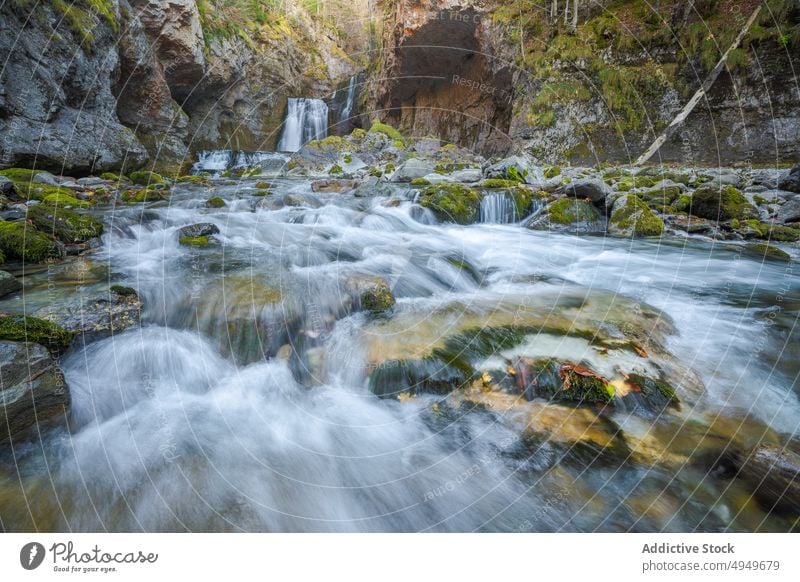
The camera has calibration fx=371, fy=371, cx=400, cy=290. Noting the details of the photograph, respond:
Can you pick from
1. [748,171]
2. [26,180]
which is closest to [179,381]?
[26,180]

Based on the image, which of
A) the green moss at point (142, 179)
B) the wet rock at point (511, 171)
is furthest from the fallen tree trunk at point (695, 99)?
the green moss at point (142, 179)

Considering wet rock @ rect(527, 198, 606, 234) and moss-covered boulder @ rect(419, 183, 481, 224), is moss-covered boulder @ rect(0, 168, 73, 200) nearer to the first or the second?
moss-covered boulder @ rect(419, 183, 481, 224)

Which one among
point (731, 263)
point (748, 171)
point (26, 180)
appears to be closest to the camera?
point (731, 263)

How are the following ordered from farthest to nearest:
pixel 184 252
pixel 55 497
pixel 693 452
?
pixel 184 252 → pixel 693 452 → pixel 55 497

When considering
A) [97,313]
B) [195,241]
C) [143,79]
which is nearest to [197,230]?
[195,241]

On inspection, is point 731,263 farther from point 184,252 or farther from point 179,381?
point 184,252

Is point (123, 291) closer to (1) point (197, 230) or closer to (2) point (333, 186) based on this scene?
(1) point (197, 230)

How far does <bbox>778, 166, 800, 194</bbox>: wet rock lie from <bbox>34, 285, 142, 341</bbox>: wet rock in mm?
13170

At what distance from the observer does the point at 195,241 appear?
5.80 metres

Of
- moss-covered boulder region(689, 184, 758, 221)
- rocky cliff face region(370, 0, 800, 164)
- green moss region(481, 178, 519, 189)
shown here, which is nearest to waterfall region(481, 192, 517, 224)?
green moss region(481, 178, 519, 189)

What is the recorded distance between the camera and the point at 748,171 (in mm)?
11594

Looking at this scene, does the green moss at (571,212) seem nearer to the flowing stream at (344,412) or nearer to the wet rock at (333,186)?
the flowing stream at (344,412)
